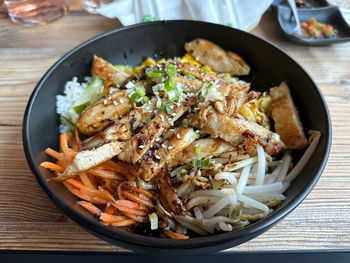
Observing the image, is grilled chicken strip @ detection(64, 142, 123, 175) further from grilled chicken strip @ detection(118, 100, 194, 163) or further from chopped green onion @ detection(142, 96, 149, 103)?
chopped green onion @ detection(142, 96, 149, 103)

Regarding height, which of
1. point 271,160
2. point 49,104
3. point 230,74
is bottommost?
point 271,160

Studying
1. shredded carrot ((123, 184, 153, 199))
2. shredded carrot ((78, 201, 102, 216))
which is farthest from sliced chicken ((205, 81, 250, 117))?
shredded carrot ((78, 201, 102, 216))

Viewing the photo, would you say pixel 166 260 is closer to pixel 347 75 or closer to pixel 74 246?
pixel 74 246

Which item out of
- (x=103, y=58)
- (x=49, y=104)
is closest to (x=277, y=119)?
(x=103, y=58)

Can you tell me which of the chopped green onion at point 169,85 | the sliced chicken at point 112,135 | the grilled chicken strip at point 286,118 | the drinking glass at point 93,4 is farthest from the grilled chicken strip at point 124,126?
the drinking glass at point 93,4

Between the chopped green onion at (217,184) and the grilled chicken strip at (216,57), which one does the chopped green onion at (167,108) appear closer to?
the chopped green onion at (217,184)

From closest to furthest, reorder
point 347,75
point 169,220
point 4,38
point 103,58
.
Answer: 1. point 169,220
2. point 103,58
3. point 347,75
4. point 4,38

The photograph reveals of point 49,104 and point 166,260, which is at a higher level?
point 49,104
